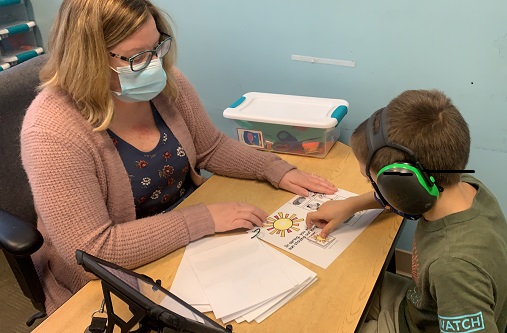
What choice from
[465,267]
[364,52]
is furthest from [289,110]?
[465,267]

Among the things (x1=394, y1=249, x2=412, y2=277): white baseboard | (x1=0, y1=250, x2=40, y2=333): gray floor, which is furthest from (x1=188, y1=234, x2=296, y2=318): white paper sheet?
(x1=0, y1=250, x2=40, y2=333): gray floor

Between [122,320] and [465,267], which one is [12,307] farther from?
[465,267]

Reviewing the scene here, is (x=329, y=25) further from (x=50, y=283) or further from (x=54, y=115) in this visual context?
(x=50, y=283)

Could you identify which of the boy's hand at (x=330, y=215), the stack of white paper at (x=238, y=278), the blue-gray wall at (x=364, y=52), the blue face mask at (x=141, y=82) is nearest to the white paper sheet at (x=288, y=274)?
the stack of white paper at (x=238, y=278)

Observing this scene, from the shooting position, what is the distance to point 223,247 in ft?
3.83

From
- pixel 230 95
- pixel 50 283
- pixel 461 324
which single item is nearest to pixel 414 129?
pixel 461 324

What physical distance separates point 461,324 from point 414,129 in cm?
36

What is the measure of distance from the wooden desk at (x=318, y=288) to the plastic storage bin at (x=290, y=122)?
23 cm

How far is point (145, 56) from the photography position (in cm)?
119

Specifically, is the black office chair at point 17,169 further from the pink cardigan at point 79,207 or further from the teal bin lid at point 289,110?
the teal bin lid at point 289,110

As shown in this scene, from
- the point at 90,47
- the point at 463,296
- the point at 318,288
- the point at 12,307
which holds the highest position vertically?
the point at 90,47

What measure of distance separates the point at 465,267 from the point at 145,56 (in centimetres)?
88

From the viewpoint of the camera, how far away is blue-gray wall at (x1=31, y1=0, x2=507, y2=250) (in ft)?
4.83

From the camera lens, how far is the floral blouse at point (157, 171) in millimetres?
1257
